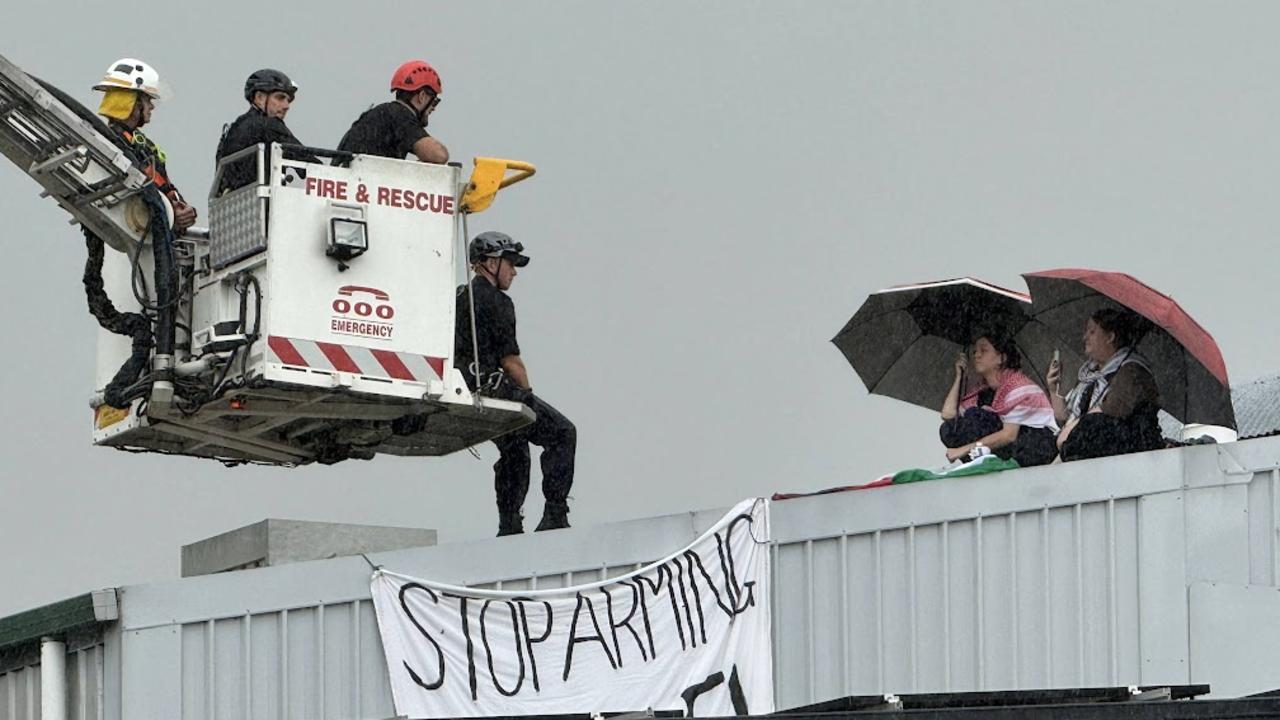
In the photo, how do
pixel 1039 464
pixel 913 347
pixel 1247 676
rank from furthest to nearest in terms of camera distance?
pixel 913 347 → pixel 1039 464 → pixel 1247 676

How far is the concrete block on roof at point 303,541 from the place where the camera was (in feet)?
57.8

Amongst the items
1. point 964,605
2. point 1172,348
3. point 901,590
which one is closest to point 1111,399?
point 1172,348

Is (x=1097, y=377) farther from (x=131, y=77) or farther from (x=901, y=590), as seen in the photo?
(x=131, y=77)

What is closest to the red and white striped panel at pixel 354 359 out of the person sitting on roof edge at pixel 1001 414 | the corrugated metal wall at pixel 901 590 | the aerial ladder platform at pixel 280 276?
the aerial ladder platform at pixel 280 276

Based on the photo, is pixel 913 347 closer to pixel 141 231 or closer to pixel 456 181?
pixel 456 181

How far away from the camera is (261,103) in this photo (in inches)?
731

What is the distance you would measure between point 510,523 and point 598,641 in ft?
7.19

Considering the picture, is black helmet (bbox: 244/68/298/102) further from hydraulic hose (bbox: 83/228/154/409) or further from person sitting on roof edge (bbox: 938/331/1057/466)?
person sitting on roof edge (bbox: 938/331/1057/466)

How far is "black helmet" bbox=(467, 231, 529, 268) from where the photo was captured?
752 inches

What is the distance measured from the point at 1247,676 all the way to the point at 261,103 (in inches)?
288

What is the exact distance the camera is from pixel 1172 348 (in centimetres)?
1738

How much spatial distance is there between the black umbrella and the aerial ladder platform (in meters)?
2.93

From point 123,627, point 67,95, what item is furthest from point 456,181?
point 123,627

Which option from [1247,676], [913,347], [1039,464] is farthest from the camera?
[913,347]
